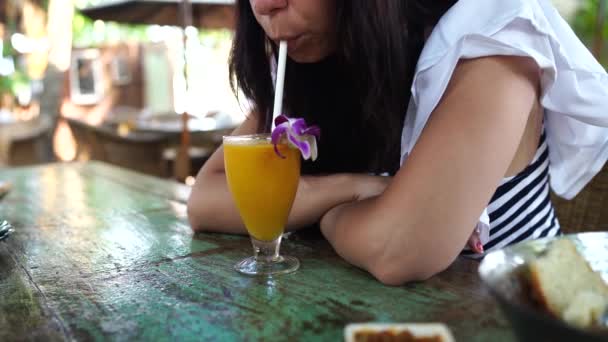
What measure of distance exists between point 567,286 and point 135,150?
4.89 metres

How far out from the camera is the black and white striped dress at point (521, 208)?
1075 mm

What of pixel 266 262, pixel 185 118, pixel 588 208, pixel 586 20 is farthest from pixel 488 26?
pixel 586 20

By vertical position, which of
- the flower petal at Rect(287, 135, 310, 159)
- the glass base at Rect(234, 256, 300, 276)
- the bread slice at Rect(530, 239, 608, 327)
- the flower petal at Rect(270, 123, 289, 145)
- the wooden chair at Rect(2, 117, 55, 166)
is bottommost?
the wooden chair at Rect(2, 117, 55, 166)

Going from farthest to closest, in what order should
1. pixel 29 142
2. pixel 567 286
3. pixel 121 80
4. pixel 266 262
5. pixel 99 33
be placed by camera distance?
pixel 99 33 → pixel 121 80 → pixel 29 142 → pixel 266 262 → pixel 567 286

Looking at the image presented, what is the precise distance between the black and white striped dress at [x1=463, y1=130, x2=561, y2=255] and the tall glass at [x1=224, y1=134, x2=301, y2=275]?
17.5 inches

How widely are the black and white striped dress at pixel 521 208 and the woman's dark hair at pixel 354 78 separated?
0.23 metres

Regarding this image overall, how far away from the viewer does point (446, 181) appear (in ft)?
2.58

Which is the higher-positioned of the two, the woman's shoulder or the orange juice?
the woman's shoulder

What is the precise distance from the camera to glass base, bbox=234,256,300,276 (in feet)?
2.69

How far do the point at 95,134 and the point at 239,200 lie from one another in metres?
4.37

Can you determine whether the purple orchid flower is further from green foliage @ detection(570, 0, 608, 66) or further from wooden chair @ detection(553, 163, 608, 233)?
green foliage @ detection(570, 0, 608, 66)

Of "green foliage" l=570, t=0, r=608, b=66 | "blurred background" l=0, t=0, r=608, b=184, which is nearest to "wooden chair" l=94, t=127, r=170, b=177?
"blurred background" l=0, t=0, r=608, b=184

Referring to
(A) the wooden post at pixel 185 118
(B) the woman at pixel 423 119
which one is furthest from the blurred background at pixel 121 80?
(B) the woman at pixel 423 119

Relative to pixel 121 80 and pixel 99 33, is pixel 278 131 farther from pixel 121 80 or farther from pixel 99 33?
pixel 99 33
